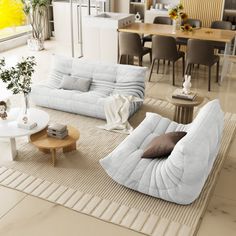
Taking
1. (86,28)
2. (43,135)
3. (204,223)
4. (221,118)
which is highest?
(86,28)

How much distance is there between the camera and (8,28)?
8.73 meters

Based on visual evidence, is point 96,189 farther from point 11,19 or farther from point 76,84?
point 11,19

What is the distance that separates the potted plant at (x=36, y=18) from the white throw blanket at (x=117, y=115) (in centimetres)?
436

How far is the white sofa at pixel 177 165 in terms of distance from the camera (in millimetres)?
3252

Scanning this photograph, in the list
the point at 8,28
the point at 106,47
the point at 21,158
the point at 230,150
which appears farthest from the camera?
the point at 8,28

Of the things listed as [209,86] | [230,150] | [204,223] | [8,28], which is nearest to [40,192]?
[204,223]

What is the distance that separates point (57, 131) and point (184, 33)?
145 inches

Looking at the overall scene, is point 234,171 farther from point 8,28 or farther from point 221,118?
point 8,28

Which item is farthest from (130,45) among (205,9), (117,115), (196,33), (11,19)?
(11,19)

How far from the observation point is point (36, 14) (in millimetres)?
9000

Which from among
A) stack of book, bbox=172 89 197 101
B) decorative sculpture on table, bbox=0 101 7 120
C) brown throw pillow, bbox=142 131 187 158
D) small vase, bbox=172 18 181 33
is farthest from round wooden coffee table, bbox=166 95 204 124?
small vase, bbox=172 18 181 33

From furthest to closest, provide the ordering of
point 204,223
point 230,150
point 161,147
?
1. point 230,150
2. point 161,147
3. point 204,223

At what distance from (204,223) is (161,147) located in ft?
2.59

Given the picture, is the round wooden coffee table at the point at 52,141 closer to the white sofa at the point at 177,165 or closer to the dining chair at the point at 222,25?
the white sofa at the point at 177,165
